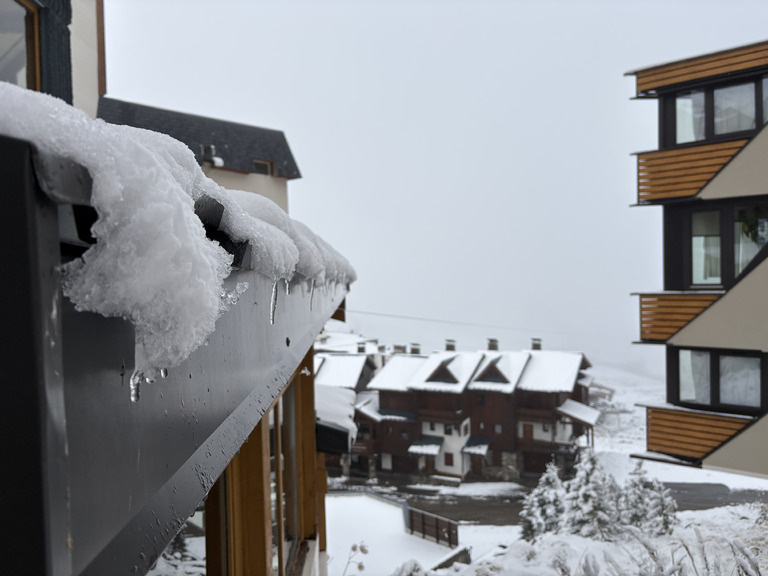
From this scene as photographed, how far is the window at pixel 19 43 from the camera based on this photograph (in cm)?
267

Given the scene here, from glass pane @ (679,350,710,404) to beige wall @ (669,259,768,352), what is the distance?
0.30m

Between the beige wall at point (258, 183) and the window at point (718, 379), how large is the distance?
7.89m

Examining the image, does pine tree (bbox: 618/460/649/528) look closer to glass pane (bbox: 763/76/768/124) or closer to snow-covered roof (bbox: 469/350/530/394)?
glass pane (bbox: 763/76/768/124)

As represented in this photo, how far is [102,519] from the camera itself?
407 millimetres

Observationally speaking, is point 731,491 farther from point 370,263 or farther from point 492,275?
point 370,263

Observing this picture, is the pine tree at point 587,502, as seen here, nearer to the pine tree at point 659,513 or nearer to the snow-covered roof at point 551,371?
the pine tree at point 659,513

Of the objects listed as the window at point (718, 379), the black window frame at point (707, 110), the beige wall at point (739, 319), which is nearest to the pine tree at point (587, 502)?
the window at point (718, 379)

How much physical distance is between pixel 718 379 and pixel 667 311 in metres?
1.20

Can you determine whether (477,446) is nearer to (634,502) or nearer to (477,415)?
(477,415)

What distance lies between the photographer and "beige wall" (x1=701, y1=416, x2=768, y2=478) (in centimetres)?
765

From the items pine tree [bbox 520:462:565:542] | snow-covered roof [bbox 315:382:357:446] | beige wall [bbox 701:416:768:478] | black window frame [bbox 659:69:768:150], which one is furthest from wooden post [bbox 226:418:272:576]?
pine tree [bbox 520:462:565:542]

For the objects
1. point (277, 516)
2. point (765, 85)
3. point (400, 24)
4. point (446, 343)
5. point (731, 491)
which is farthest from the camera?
point (400, 24)

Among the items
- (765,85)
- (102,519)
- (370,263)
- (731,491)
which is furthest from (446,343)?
(370,263)

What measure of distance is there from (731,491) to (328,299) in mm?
Result: 16577
